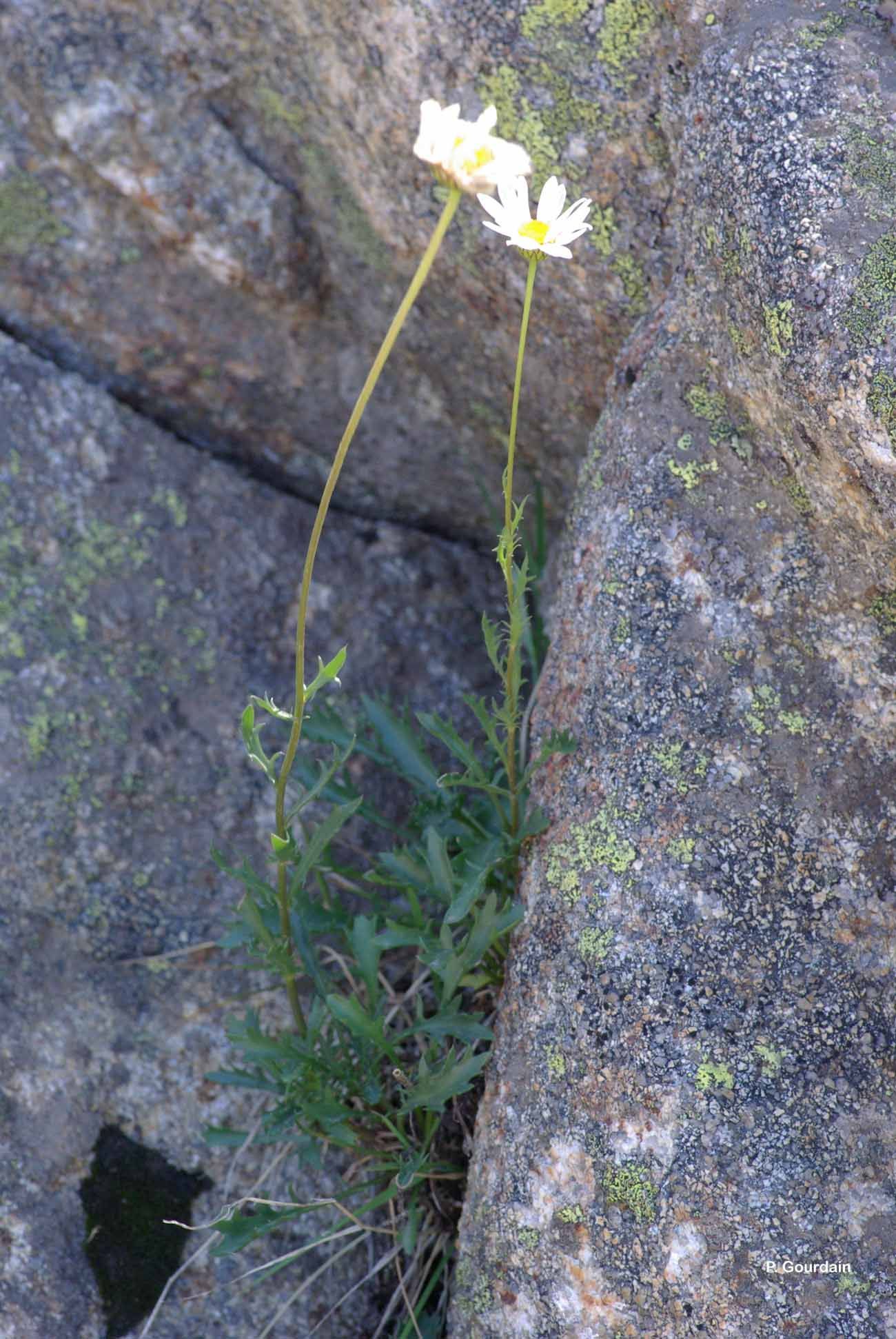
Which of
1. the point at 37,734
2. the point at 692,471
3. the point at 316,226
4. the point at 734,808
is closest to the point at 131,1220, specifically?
the point at 37,734

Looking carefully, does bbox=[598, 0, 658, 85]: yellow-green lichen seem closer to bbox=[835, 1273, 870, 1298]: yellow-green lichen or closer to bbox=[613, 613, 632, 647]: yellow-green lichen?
bbox=[613, 613, 632, 647]: yellow-green lichen

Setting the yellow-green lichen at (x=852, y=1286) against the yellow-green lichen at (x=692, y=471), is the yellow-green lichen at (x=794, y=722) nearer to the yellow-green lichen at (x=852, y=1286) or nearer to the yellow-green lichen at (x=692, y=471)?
the yellow-green lichen at (x=692, y=471)

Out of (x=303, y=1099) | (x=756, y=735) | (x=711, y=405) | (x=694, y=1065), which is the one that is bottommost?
(x=303, y=1099)


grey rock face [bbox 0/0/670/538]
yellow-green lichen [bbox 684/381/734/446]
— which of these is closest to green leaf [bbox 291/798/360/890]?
yellow-green lichen [bbox 684/381/734/446]

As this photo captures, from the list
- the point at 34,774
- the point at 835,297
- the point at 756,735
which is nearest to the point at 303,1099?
the point at 34,774

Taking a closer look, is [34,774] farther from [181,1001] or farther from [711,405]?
[711,405]

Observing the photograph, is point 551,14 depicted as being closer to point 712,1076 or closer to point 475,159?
point 475,159

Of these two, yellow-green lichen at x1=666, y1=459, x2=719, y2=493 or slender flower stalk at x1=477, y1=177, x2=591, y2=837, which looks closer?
slender flower stalk at x1=477, y1=177, x2=591, y2=837
